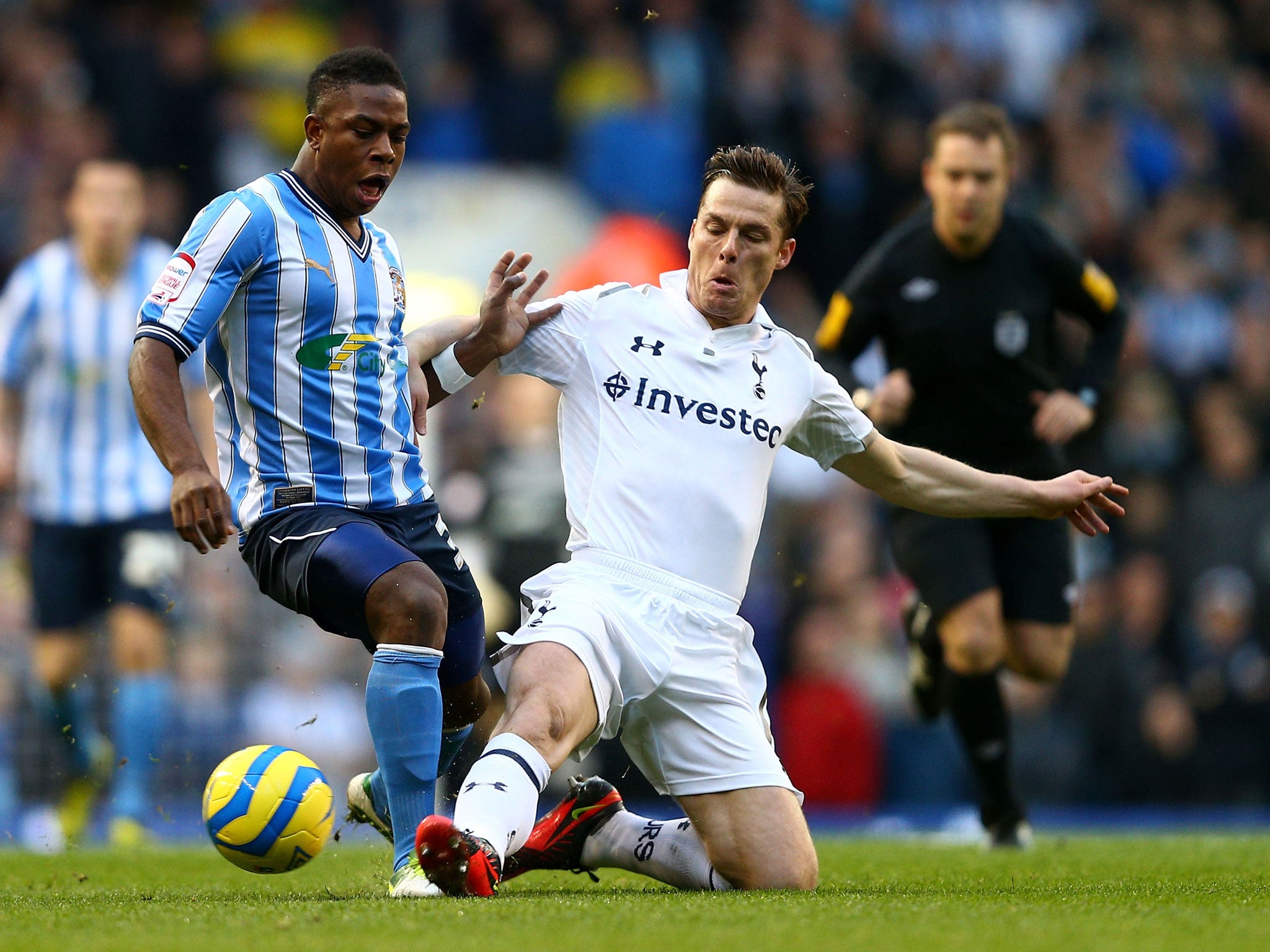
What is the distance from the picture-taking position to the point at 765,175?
5.03 m

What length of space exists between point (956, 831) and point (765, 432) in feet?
13.9

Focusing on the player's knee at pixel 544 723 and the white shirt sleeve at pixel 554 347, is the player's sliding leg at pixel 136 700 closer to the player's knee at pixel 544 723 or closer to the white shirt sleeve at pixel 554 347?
the white shirt sleeve at pixel 554 347

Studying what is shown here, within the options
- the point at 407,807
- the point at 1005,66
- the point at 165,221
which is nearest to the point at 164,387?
the point at 407,807

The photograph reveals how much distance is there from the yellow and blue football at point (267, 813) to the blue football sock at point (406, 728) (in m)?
0.25

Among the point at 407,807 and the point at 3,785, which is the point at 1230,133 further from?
the point at 407,807

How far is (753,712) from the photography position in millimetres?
4988

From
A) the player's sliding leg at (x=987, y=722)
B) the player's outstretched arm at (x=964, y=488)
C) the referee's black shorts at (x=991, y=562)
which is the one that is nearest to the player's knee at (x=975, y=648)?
the player's sliding leg at (x=987, y=722)

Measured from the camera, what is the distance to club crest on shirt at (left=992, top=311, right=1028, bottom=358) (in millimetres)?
6988

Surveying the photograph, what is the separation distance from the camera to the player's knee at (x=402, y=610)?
4.42m

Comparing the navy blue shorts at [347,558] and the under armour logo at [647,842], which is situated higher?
the navy blue shorts at [347,558]

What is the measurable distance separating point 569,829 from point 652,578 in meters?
0.86

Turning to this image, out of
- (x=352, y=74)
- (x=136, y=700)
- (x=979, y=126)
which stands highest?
(x=979, y=126)

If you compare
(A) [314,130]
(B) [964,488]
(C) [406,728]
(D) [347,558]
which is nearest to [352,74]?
(A) [314,130]

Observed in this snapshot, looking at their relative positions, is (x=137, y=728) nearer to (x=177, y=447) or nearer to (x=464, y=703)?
(x=464, y=703)
